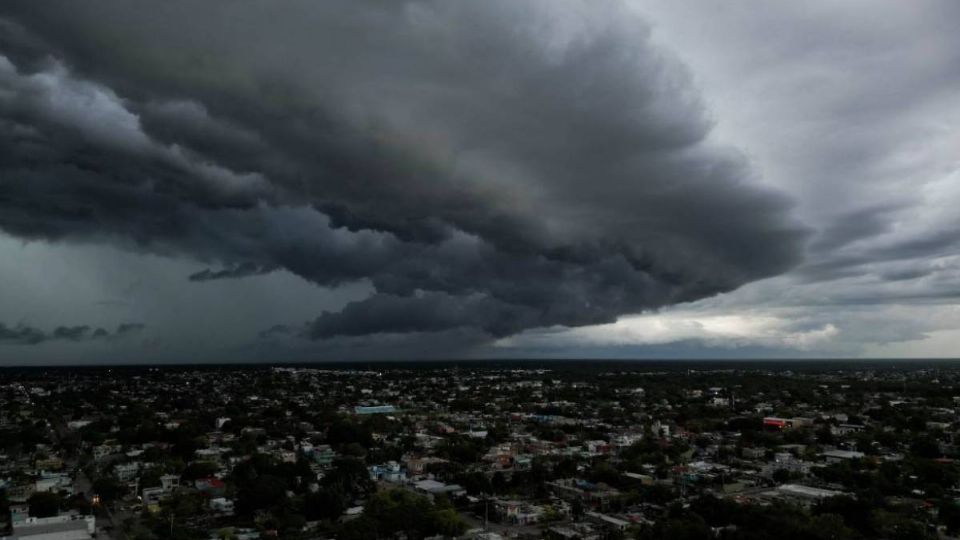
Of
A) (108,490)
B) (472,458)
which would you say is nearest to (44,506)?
(108,490)

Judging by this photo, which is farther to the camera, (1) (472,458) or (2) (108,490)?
(1) (472,458)

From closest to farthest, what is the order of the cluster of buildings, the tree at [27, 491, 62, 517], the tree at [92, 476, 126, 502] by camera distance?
the tree at [27, 491, 62, 517], the cluster of buildings, the tree at [92, 476, 126, 502]

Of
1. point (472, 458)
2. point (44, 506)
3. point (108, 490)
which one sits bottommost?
point (472, 458)

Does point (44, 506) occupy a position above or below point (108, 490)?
above

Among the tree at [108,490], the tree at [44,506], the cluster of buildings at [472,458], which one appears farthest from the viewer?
the tree at [108,490]

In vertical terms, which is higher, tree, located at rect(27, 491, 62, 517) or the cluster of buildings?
→ tree, located at rect(27, 491, 62, 517)

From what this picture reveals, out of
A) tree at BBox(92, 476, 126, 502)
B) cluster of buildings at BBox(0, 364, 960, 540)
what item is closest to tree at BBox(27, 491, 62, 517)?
cluster of buildings at BBox(0, 364, 960, 540)

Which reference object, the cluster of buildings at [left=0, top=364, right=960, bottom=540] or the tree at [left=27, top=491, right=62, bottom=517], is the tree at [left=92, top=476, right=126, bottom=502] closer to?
the cluster of buildings at [left=0, top=364, right=960, bottom=540]

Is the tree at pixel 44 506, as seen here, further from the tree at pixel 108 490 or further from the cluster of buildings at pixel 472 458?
the tree at pixel 108 490

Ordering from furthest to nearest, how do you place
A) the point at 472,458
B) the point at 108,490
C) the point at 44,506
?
the point at 472,458, the point at 108,490, the point at 44,506

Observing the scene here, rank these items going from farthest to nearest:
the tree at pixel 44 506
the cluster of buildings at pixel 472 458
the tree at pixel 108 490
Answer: the tree at pixel 108 490 → the cluster of buildings at pixel 472 458 → the tree at pixel 44 506

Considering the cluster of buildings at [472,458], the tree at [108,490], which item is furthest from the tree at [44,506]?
the tree at [108,490]

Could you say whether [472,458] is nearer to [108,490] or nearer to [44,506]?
[108,490]
